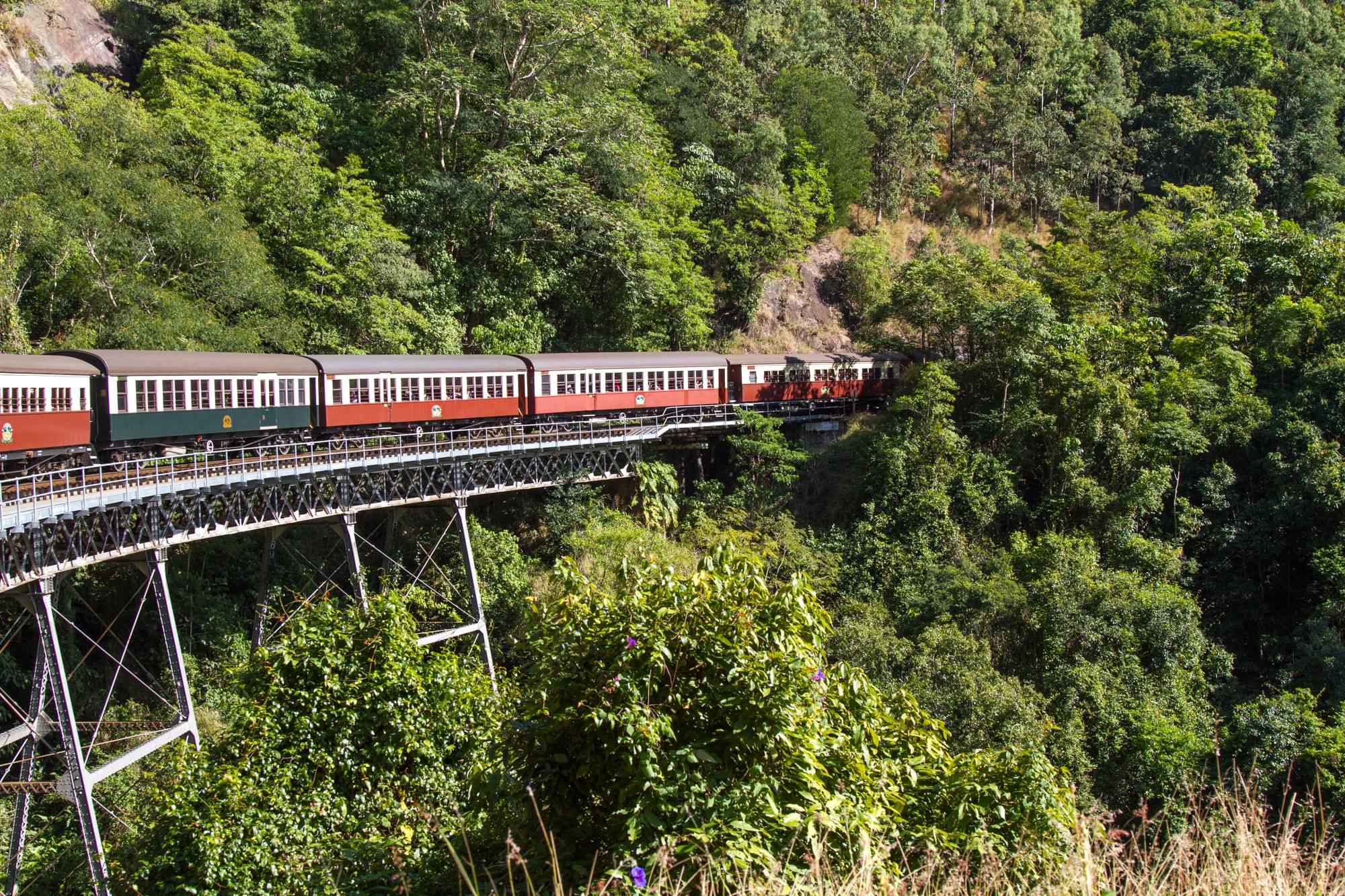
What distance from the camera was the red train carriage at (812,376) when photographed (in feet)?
102

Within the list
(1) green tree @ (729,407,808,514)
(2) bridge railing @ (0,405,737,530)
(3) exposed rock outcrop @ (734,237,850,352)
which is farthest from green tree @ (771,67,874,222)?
(2) bridge railing @ (0,405,737,530)

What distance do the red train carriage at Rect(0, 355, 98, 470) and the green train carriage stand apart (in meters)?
0.38

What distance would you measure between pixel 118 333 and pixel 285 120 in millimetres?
13077

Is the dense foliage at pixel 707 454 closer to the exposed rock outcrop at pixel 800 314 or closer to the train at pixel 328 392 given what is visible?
the exposed rock outcrop at pixel 800 314

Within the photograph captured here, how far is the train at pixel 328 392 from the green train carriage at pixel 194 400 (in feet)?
0.09

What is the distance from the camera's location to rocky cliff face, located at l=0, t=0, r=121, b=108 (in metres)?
32.7

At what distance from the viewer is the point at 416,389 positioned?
2425 centimetres

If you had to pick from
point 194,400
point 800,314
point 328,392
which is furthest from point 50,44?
point 800,314

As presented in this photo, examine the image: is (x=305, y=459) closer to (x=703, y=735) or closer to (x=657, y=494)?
(x=657, y=494)

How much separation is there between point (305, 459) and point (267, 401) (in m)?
3.34

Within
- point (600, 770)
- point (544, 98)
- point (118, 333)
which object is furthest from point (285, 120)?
point (600, 770)

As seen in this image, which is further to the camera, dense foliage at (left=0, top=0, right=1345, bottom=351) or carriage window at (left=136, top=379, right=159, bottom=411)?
dense foliage at (left=0, top=0, right=1345, bottom=351)

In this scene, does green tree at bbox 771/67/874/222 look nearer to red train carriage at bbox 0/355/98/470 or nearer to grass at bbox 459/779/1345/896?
red train carriage at bbox 0/355/98/470

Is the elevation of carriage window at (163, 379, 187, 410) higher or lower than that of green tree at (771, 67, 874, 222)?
lower
